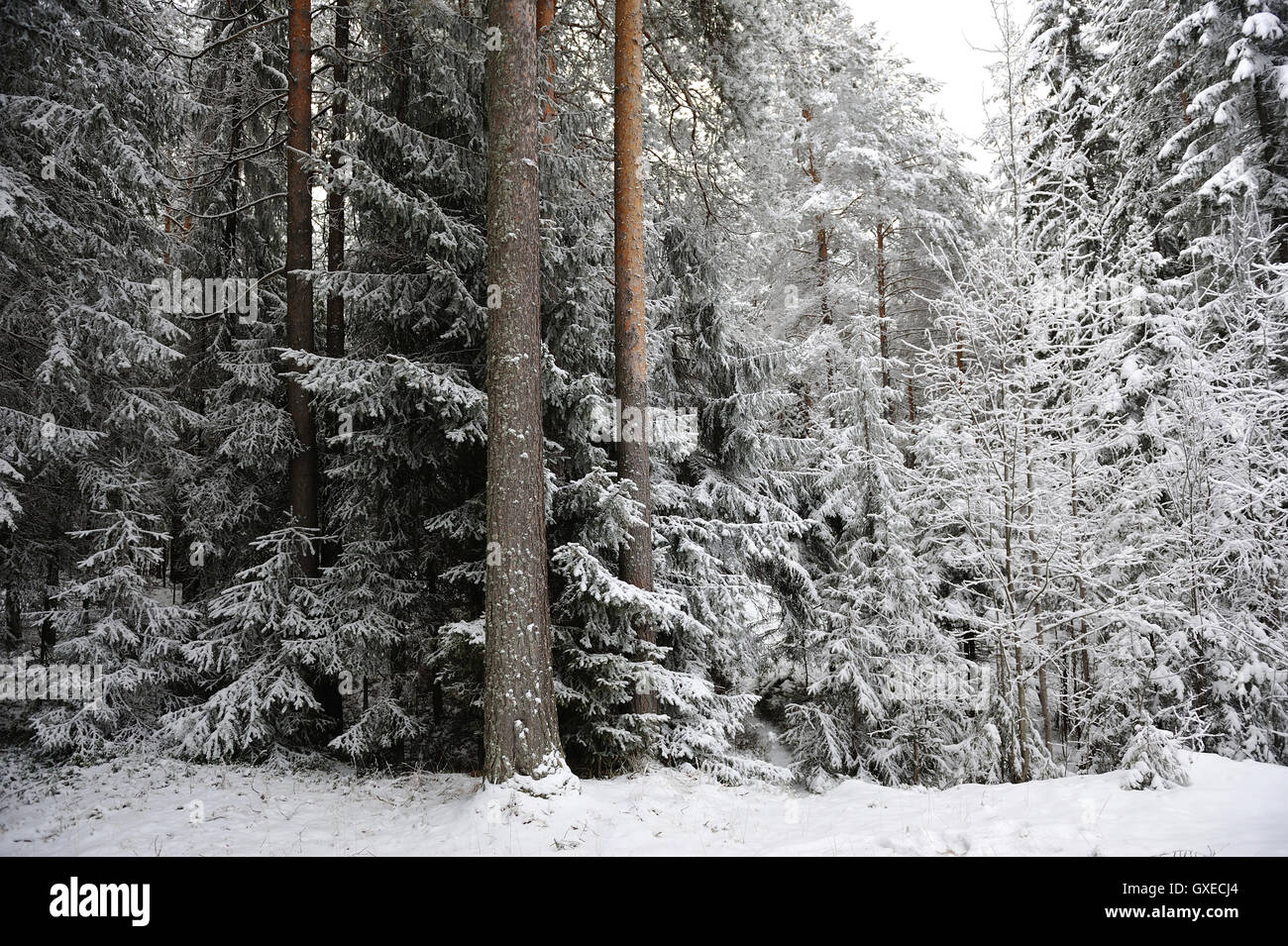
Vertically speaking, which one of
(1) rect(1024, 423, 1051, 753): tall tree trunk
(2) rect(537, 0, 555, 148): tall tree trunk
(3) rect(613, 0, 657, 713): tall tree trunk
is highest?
(2) rect(537, 0, 555, 148): tall tree trunk

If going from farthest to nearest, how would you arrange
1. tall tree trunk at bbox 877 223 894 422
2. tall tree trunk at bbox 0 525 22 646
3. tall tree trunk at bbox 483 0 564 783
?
tall tree trunk at bbox 877 223 894 422, tall tree trunk at bbox 0 525 22 646, tall tree trunk at bbox 483 0 564 783

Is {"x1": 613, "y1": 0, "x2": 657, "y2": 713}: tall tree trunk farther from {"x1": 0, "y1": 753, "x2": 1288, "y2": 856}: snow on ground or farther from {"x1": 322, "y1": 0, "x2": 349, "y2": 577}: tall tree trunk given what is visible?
{"x1": 322, "y1": 0, "x2": 349, "y2": 577}: tall tree trunk

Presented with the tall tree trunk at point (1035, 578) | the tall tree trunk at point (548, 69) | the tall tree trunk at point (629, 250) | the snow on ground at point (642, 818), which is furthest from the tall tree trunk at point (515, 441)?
the tall tree trunk at point (1035, 578)

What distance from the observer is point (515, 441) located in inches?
232

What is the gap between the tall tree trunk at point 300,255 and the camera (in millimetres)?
9008

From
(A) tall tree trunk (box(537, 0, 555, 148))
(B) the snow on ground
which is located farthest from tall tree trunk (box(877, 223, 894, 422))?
(B) the snow on ground

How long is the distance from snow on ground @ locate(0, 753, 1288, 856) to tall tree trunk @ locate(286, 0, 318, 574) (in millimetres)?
3350

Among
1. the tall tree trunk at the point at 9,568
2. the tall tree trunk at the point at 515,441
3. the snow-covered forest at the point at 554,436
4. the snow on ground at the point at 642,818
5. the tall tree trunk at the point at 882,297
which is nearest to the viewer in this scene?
the snow on ground at the point at 642,818

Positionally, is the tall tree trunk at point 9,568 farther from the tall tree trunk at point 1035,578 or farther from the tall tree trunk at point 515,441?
the tall tree trunk at point 1035,578

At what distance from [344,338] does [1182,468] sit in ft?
39.6

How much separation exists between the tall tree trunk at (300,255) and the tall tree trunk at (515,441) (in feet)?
14.3

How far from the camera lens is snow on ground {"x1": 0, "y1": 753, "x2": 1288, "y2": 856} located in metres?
4.41
